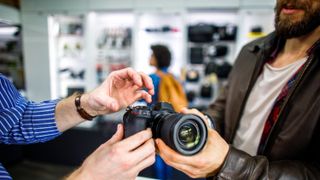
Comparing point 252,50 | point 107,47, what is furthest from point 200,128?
point 107,47

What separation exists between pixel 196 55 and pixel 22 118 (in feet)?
7.97

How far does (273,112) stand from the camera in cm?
80

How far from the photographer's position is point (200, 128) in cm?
51

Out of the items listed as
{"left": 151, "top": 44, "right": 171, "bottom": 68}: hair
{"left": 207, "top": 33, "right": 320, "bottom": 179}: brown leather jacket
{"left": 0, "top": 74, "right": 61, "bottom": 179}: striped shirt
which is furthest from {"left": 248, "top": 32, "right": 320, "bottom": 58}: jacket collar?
{"left": 151, "top": 44, "right": 171, "bottom": 68}: hair

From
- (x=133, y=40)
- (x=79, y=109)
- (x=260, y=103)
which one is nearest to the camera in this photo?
(x=79, y=109)

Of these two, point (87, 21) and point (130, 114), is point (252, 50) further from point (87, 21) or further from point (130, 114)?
point (87, 21)

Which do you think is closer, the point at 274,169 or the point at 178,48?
the point at 274,169

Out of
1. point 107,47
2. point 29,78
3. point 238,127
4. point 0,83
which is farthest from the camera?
point 107,47

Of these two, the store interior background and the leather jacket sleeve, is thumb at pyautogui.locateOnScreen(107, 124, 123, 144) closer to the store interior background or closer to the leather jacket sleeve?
the leather jacket sleeve

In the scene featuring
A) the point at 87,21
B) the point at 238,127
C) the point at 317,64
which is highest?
the point at 87,21

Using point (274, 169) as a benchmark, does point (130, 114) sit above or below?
above

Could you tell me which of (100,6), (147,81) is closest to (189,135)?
(147,81)

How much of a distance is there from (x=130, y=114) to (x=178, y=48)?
103 inches

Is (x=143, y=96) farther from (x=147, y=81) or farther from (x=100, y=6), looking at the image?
(x=100, y=6)
